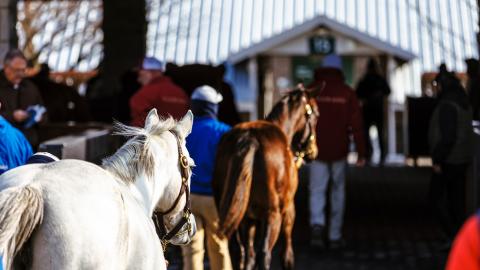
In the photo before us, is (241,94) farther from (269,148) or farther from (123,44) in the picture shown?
(269,148)

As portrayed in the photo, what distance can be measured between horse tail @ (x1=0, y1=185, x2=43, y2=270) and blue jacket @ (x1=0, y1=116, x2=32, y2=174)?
2012 mm

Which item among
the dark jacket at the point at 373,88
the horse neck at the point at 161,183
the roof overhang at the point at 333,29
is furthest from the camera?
the roof overhang at the point at 333,29

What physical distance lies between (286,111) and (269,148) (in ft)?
4.28

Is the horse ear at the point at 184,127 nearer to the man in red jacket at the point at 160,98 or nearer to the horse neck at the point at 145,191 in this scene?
the horse neck at the point at 145,191

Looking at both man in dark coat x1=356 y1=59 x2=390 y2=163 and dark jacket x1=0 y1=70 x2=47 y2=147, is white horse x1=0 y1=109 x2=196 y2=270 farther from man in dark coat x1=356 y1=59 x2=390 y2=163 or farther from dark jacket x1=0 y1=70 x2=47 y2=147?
man in dark coat x1=356 y1=59 x2=390 y2=163

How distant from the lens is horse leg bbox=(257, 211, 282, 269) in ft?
33.3

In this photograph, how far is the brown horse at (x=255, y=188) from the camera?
9766 millimetres

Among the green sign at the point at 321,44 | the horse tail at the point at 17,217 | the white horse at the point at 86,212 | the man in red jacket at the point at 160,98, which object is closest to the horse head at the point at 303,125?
the man in red jacket at the point at 160,98

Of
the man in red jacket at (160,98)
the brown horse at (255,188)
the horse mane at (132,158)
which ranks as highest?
the man in red jacket at (160,98)

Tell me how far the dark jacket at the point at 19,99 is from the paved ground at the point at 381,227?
1.98 m

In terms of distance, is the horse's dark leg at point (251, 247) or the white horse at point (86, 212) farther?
the horse's dark leg at point (251, 247)

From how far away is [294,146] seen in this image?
38.7 ft

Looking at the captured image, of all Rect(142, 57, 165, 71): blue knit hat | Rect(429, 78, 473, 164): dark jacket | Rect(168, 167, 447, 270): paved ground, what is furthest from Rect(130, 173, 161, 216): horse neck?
Rect(429, 78, 473, 164): dark jacket

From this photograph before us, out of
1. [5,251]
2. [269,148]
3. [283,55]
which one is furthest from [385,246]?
[283,55]
